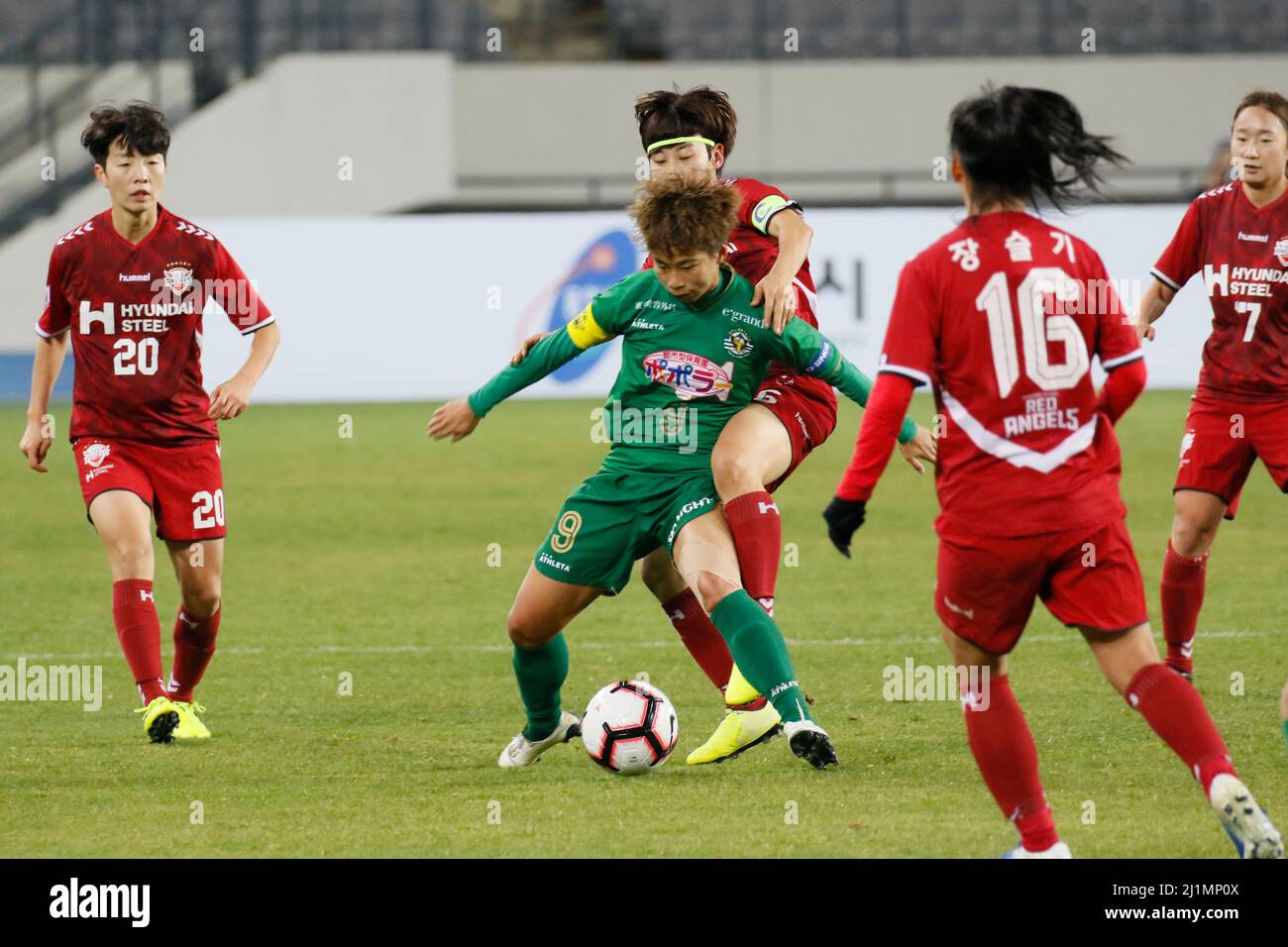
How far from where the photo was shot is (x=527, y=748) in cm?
597

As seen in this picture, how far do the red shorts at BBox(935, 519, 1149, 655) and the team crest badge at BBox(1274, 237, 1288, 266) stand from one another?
279 cm

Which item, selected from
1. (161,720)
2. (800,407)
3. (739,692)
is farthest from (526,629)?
(161,720)

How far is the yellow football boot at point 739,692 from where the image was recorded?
19.4ft

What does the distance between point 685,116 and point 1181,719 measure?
2.82 metres

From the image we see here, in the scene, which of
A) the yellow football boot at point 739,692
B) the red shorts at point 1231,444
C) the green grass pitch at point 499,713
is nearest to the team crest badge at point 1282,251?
the red shorts at point 1231,444

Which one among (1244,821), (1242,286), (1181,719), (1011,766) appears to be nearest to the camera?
(1244,821)

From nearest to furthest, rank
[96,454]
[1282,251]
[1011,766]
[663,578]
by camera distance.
Answer: [1011,766] → [663,578] → [96,454] → [1282,251]

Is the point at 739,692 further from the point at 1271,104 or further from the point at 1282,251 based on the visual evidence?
the point at 1271,104

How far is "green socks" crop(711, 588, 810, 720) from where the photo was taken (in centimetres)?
557

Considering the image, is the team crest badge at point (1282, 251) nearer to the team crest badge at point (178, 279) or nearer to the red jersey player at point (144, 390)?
the red jersey player at point (144, 390)

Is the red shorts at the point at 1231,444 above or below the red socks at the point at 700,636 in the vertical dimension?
above

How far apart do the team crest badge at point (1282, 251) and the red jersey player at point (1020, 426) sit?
2.63 m

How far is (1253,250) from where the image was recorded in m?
6.77
